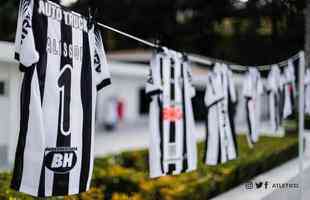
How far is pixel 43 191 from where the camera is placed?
2887 millimetres

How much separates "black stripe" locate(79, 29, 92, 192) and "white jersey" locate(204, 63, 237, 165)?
2504 millimetres

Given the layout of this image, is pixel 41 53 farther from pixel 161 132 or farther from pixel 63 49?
pixel 161 132

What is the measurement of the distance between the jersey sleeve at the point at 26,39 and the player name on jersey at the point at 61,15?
3.7 inches

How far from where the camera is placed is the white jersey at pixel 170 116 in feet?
14.7

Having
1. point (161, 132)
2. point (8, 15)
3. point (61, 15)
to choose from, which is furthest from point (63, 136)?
point (8, 15)

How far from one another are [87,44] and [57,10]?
379 millimetres

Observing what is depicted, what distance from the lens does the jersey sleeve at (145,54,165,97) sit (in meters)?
4.52

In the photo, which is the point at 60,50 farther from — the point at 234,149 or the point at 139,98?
the point at 139,98

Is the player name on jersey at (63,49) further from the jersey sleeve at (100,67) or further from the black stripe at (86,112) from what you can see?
the jersey sleeve at (100,67)

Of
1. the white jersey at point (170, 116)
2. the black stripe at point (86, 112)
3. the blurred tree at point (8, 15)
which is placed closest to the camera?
the black stripe at point (86, 112)

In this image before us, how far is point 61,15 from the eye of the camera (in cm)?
308

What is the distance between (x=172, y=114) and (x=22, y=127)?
7.01ft

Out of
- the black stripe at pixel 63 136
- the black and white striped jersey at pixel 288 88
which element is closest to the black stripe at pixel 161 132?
the black stripe at pixel 63 136

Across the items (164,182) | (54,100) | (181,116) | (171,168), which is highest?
(54,100)
